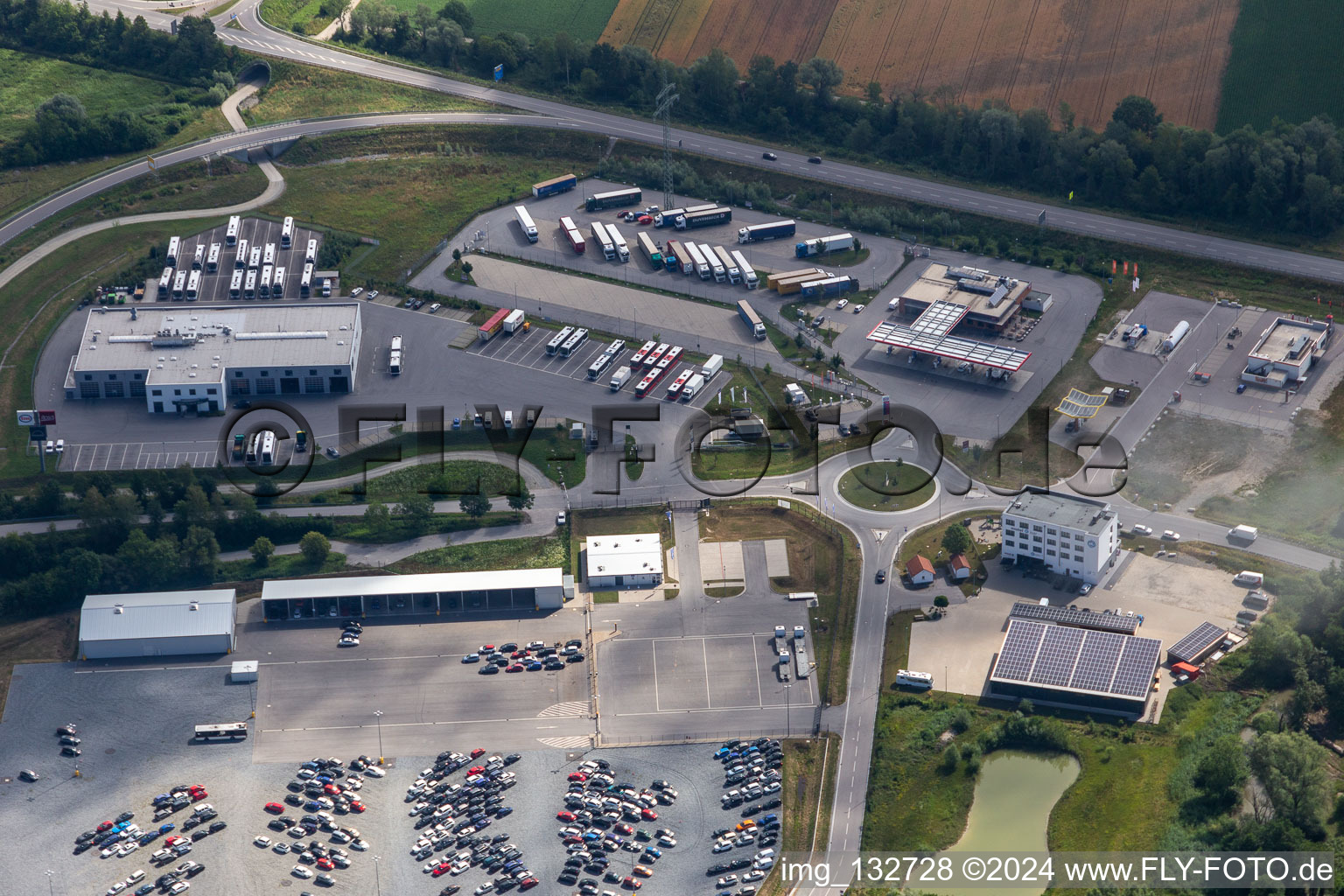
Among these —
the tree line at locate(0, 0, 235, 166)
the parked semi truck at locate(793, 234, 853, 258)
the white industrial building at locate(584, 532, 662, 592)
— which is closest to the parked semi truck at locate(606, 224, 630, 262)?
the parked semi truck at locate(793, 234, 853, 258)

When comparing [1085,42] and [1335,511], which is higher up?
[1085,42]

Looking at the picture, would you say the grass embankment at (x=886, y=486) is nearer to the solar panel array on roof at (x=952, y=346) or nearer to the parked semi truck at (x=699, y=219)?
the solar panel array on roof at (x=952, y=346)

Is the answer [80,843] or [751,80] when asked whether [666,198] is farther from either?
[80,843]

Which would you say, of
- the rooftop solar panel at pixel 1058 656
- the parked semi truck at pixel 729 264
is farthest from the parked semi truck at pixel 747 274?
the rooftop solar panel at pixel 1058 656

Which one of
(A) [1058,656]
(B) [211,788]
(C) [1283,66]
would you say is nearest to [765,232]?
(C) [1283,66]

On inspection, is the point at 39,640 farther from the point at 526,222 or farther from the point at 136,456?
the point at 526,222

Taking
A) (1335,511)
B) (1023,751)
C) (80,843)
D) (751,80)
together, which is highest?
(751,80)

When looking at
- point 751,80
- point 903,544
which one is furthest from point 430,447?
point 751,80
